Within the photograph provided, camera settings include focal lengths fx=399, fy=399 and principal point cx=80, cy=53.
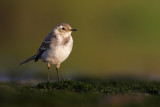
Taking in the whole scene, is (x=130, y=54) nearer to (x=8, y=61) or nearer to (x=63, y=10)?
(x=8, y=61)

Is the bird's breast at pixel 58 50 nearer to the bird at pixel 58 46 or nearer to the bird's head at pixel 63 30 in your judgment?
the bird at pixel 58 46

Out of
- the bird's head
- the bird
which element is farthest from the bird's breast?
the bird's head

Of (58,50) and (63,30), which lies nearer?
(58,50)

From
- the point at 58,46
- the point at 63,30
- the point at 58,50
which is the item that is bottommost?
the point at 58,50

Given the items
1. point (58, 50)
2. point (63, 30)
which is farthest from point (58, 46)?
point (63, 30)

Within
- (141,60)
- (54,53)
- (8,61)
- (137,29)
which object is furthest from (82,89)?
(137,29)

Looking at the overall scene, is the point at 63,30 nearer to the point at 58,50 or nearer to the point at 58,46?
the point at 58,46

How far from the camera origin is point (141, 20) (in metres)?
47.3

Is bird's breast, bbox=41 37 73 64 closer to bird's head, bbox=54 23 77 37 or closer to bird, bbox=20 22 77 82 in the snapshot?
bird, bbox=20 22 77 82

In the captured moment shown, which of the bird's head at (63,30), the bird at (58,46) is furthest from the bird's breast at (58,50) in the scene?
the bird's head at (63,30)

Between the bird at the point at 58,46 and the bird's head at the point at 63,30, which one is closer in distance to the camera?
the bird at the point at 58,46

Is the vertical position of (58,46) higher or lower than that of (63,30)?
lower

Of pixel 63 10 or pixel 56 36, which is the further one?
pixel 63 10

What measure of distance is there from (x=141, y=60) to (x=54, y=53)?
18.8 meters
